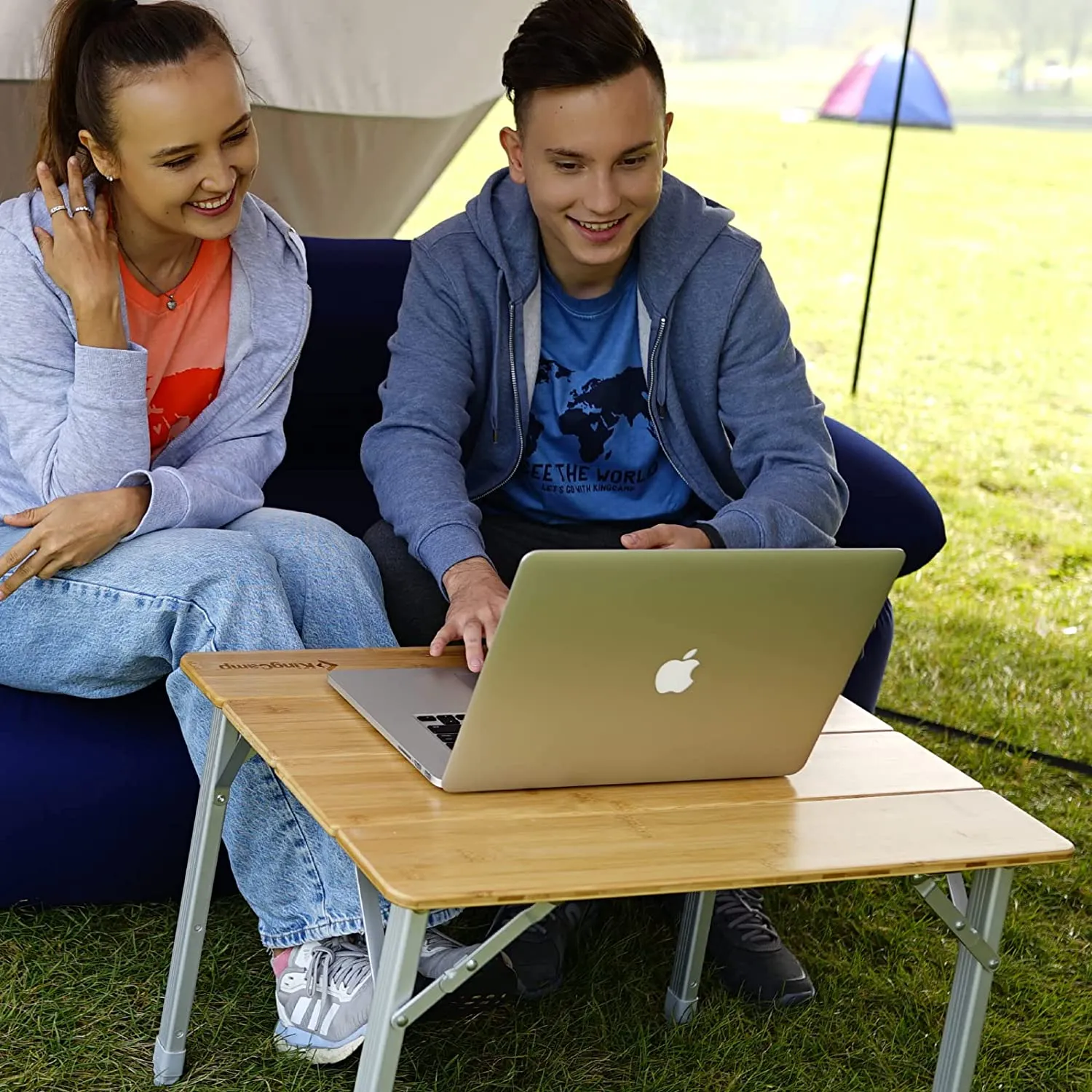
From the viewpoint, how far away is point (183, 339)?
2043 millimetres

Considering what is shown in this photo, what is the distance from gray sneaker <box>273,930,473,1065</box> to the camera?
1.66 m

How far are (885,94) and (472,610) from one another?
28.5ft

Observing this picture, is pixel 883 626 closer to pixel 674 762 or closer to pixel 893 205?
pixel 674 762

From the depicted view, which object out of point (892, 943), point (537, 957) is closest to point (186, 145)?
point (537, 957)

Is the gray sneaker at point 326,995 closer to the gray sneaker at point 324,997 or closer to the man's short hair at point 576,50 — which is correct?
the gray sneaker at point 324,997

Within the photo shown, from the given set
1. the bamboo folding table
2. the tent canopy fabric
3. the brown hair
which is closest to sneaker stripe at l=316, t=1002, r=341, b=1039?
the bamboo folding table

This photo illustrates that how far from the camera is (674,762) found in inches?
56.6

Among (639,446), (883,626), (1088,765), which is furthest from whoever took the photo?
(1088,765)

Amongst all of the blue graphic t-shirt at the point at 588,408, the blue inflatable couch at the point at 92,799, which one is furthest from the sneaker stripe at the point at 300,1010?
the blue graphic t-shirt at the point at 588,408

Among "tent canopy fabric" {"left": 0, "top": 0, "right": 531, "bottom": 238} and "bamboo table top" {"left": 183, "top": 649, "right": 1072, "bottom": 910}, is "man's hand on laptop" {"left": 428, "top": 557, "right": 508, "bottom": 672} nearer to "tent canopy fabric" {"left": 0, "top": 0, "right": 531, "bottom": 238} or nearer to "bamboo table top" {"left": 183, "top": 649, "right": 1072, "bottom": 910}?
"bamboo table top" {"left": 183, "top": 649, "right": 1072, "bottom": 910}

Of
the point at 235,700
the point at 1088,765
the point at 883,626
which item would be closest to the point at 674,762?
the point at 235,700

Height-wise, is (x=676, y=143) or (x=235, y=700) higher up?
(x=235, y=700)

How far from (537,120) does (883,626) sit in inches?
36.9

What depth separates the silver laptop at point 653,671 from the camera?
1.29 m
